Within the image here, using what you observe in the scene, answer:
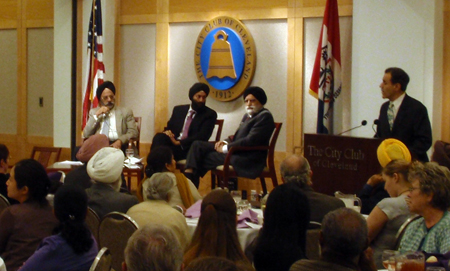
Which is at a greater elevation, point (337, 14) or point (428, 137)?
point (337, 14)

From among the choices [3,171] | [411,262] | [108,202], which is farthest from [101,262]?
[3,171]

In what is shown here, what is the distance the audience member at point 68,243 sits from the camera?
2600 millimetres

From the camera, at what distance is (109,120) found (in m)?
6.97

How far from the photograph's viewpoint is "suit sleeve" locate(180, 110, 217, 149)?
22.0 feet

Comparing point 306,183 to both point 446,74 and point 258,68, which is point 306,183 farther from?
point 258,68

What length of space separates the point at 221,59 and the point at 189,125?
3.37 feet

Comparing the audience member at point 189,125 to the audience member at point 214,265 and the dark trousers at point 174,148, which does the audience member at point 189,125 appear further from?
the audience member at point 214,265

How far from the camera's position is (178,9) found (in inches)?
300

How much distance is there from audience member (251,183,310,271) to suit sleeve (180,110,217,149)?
3992mm

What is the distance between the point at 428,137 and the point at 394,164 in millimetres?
2053

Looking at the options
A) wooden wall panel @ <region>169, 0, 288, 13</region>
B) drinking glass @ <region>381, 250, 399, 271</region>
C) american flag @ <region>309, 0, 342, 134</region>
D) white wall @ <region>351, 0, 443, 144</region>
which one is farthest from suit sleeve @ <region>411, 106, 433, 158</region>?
drinking glass @ <region>381, 250, 399, 271</region>

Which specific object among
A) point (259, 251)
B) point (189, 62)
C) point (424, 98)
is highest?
point (189, 62)

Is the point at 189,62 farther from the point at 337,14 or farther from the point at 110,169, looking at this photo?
the point at 110,169

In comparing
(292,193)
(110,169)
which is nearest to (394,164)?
(292,193)
